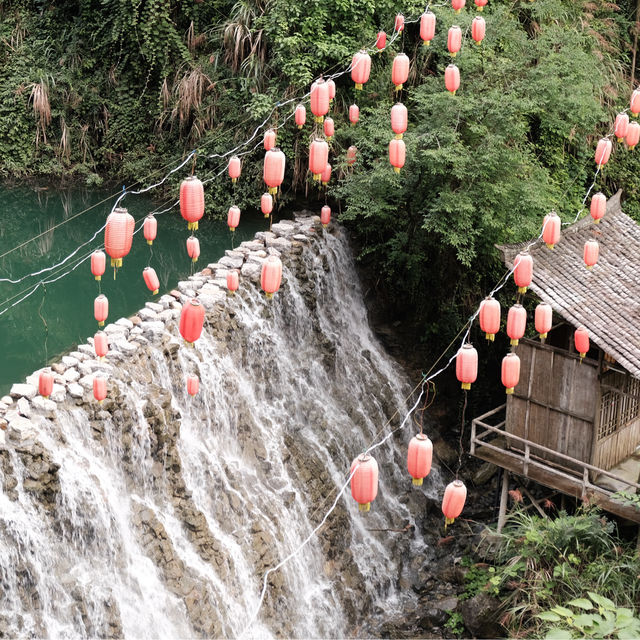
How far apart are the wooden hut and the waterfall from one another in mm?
2208

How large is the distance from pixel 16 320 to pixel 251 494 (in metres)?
5.83

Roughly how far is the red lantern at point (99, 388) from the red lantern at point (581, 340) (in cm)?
556

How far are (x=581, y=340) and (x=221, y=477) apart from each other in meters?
4.76

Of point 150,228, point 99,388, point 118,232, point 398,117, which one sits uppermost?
point 398,117

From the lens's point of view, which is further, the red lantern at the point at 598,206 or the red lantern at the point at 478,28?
the red lantern at the point at 478,28

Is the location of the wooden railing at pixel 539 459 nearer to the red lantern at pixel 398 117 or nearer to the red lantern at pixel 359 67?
the red lantern at pixel 398 117

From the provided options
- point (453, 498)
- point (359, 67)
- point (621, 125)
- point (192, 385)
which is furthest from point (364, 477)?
point (621, 125)

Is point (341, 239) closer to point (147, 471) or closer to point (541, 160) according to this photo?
point (541, 160)

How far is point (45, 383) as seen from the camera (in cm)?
941

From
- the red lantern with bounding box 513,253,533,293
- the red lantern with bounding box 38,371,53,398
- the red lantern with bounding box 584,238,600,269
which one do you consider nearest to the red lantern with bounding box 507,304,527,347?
the red lantern with bounding box 513,253,533,293

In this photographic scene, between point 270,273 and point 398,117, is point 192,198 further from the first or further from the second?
point 398,117

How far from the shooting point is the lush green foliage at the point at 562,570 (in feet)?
33.0

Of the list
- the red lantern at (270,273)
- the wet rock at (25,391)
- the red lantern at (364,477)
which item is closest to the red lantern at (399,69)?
the red lantern at (270,273)

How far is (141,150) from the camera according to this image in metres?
19.0
